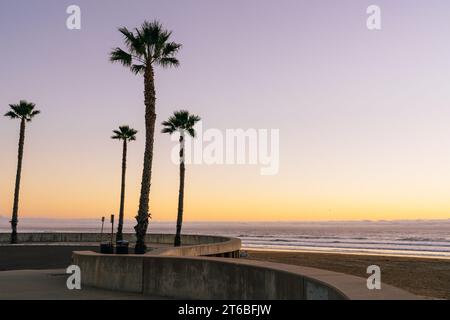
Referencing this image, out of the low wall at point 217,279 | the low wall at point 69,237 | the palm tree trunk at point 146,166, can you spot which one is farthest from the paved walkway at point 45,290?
the low wall at point 69,237

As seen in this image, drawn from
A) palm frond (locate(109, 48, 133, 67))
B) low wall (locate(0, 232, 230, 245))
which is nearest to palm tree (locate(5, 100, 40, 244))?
low wall (locate(0, 232, 230, 245))

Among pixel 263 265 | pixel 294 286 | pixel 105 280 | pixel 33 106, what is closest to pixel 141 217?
pixel 105 280

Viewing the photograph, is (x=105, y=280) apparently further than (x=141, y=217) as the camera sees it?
No

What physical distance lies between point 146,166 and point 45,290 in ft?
30.8

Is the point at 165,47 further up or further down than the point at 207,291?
further up

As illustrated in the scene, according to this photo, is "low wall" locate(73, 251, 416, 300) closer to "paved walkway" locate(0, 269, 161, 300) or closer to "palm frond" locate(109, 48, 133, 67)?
"paved walkway" locate(0, 269, 161, 300)

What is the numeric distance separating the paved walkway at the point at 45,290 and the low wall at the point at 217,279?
447mm

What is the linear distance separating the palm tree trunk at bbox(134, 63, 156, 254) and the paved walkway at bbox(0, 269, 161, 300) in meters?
4.94

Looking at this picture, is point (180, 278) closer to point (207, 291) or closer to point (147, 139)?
point (207, 291)

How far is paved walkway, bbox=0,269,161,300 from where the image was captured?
1323cm

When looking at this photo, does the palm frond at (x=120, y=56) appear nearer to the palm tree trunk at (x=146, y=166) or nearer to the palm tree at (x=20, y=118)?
the palm tree trunk at (x=146, y=166)

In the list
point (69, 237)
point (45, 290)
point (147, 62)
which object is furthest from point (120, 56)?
point (69, 237)
